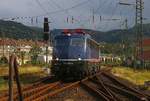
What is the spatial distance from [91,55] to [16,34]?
10408cm

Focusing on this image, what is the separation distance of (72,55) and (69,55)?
20 cm

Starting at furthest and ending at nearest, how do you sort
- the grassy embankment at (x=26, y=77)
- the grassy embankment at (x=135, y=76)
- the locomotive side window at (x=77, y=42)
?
Answer: the grassy embankment at (x=135, y=76), the locomotive side window at (x=77, y=42), the grassy embankment at (x=26, y=77)

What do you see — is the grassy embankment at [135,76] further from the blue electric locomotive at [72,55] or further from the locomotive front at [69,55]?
the locomotive front at [69,55]

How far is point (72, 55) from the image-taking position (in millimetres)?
31594

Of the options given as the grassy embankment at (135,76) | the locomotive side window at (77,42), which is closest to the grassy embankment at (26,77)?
the locomotive side window at (77,42)

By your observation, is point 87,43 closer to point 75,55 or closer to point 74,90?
point 75,55

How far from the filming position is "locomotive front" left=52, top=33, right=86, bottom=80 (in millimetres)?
Answer: 31266

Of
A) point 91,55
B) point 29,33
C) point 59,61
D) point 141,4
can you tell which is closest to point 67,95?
point 59,61

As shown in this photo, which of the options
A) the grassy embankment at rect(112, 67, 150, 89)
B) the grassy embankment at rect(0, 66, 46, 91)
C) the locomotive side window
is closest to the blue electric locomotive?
the locomotive side window

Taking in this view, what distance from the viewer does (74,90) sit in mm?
24266

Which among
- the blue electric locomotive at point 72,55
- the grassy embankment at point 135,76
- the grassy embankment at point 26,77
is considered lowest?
the grassy embankment at point 135,76

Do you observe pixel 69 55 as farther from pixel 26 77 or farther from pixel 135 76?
pixel 135 76

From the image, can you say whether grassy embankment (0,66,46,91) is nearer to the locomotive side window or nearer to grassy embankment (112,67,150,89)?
the locomotive side window

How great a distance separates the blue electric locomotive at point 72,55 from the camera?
103ft
